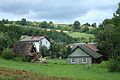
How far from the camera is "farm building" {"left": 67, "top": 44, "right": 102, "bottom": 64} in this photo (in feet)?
259

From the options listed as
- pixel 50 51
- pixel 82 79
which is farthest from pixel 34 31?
pixel 82 79

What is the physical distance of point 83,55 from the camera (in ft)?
262

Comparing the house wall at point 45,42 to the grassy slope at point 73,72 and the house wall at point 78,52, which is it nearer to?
the house wall at point 78,52

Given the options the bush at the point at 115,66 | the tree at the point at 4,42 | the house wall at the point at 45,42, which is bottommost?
the bush at the point at 115,66

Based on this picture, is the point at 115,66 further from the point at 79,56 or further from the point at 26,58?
the point at 79,56

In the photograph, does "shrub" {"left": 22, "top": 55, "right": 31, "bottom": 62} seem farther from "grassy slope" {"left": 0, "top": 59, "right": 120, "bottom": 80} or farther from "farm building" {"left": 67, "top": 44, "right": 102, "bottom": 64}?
"grassy slope" {"left": 0, "top": 59, "right": 120, "bottom": 80}

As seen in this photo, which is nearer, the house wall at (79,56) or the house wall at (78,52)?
the house wall at (79,56)

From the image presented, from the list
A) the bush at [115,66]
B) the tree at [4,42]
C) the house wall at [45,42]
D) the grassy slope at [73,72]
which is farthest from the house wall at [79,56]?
the bush at [115,66]

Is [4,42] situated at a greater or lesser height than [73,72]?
greater

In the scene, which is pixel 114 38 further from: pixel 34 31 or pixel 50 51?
pixel 34 31

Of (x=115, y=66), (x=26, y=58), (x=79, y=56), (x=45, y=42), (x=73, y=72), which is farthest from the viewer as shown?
(x=45, y=42)

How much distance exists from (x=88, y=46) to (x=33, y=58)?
17.0 meters

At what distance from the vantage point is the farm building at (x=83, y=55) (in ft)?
259

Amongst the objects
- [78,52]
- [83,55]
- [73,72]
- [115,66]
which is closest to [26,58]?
[78,52]
